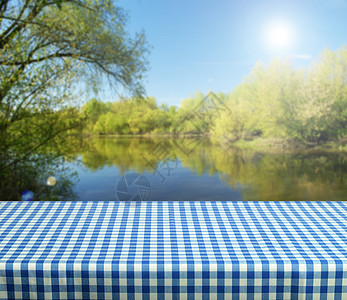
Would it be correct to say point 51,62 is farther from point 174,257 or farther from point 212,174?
point 174,257

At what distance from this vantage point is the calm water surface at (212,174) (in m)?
3.58

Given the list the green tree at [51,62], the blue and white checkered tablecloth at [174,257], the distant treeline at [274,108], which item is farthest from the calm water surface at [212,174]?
the blue and white checkered tablecloth at [174,257]

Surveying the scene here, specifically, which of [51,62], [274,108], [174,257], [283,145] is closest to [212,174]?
[283,145]

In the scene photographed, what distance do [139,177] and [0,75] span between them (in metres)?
1.61

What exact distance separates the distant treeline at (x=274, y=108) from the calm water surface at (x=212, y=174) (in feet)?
0.57

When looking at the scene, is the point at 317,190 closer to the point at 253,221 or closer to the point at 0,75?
the point at 253,221

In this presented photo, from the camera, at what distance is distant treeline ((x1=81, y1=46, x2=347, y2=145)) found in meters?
3.61

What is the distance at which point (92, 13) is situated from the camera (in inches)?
145

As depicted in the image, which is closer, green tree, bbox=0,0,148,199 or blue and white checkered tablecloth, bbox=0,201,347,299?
blue and white checkered tablecloth, bbox=0,201,347,299

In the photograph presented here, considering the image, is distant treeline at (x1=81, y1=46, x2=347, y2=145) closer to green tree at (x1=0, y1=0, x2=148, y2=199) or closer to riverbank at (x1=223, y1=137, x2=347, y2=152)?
riverbank at (x1=223, y1=137, x2=347, y2=152)

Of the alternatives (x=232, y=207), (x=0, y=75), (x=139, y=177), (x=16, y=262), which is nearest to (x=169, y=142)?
(x=139, y=177)

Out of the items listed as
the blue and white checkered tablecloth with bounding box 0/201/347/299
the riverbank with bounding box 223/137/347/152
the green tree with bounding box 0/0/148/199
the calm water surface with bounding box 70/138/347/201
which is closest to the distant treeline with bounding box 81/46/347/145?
the riverbank with bounding box 223/137/347/152

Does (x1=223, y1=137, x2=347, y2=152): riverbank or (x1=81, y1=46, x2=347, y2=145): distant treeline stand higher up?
(x1=81, y1=46, x2=347, y2=145): distant treeline

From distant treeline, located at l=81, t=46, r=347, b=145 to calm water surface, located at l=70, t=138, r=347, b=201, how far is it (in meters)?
0.17
